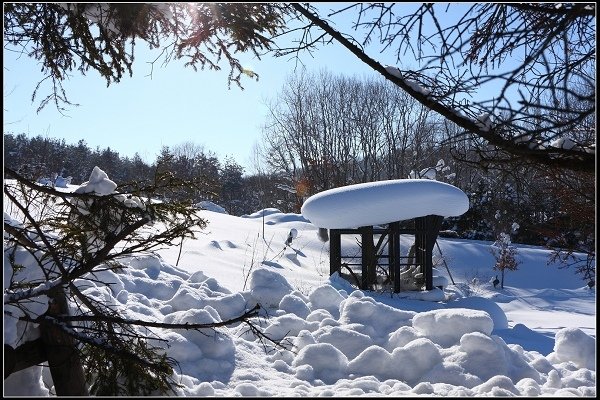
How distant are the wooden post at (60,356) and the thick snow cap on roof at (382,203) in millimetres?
6926

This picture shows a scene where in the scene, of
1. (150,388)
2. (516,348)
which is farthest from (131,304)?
(516,348)

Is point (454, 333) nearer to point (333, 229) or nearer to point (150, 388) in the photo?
point (150, 388)

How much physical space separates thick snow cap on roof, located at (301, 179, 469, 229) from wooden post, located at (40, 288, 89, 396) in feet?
22.7

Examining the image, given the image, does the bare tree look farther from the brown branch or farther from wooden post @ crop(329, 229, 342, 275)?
wooden post @ crop(329, 229, 342, 275)

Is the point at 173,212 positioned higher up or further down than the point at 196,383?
higher up

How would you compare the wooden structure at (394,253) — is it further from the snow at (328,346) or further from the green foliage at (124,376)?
the green foliage at (124,376)

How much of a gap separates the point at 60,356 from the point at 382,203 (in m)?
7.21

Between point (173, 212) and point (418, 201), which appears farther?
point (418, 201)

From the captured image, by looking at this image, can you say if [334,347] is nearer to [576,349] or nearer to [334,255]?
[576,349]

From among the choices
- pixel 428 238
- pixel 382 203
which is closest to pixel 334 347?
pixel 382 203

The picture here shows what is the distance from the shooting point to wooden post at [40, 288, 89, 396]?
9.40 feet

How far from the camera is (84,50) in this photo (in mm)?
3641

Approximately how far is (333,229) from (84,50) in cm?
715

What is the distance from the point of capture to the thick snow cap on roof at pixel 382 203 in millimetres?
9484
